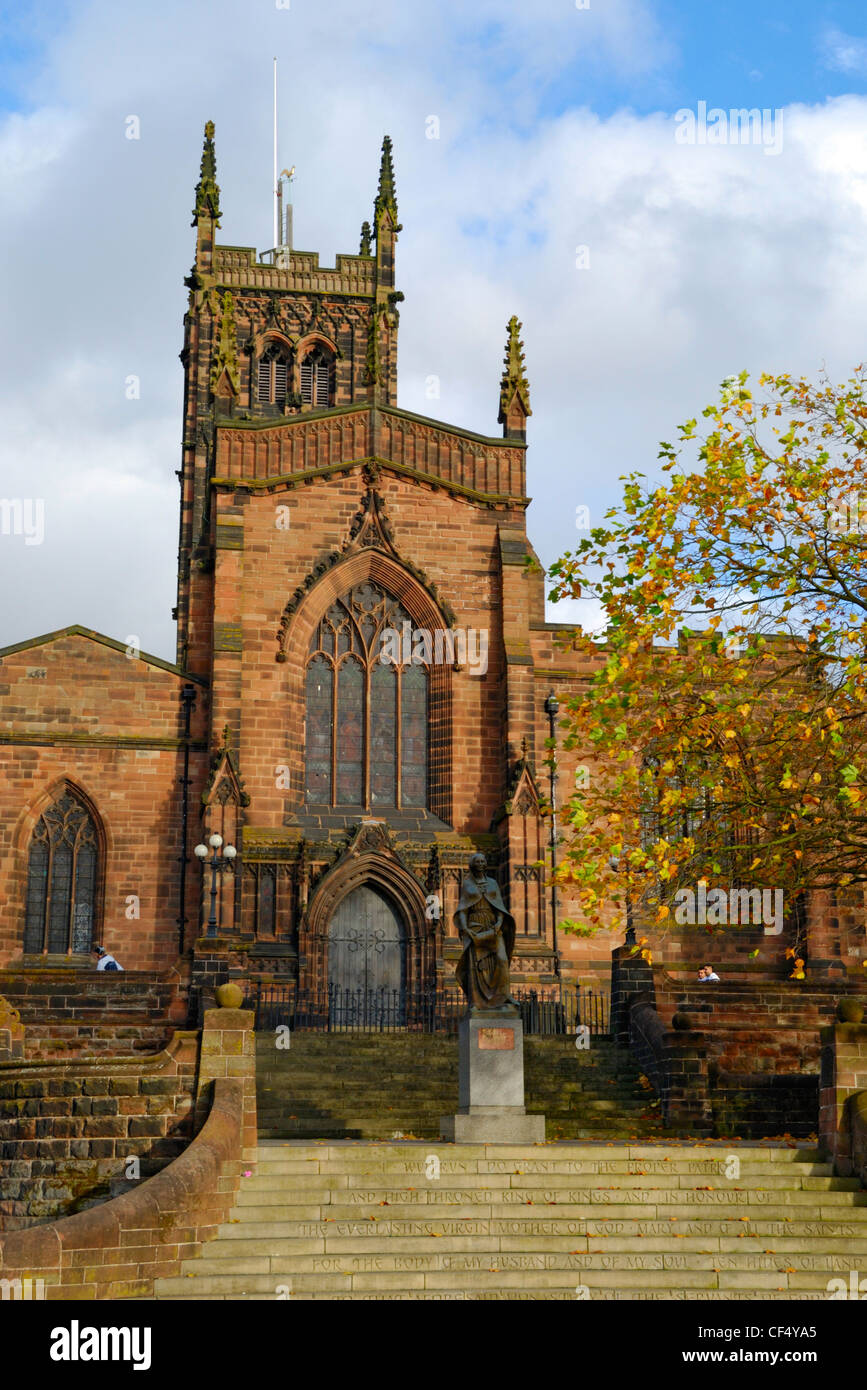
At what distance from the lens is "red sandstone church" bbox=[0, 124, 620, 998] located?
31.1 meters

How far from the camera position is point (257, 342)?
51500 mm

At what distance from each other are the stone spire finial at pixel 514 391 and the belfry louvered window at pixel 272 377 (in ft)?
59.2

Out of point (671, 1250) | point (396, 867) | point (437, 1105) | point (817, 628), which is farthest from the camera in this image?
point (396, 867)

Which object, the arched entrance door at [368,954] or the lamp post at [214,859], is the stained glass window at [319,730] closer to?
the arched entrance door at [368,954]

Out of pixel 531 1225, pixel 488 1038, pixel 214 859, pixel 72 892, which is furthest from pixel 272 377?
pixel 531 1225

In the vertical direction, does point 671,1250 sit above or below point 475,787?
below

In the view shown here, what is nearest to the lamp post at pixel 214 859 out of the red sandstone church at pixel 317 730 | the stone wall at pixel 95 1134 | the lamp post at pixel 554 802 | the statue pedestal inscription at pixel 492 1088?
the red sandstone church at pixel 317 730

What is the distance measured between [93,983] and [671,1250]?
13300 mm

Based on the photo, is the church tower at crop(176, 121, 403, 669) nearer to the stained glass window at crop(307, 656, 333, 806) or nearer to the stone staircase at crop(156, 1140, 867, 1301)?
the stained glass window at crop(307, 656, 333, 806)

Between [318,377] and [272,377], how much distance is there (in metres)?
1.40

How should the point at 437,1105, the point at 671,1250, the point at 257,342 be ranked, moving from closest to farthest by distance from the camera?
the point at 671,1250 → the point at 437,1105 → the point at 257,342

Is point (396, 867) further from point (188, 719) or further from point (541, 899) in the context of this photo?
point (188, 719)

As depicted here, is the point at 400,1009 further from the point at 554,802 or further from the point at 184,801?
the point at 184,801

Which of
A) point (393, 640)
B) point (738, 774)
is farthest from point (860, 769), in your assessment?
point (393, 640)
